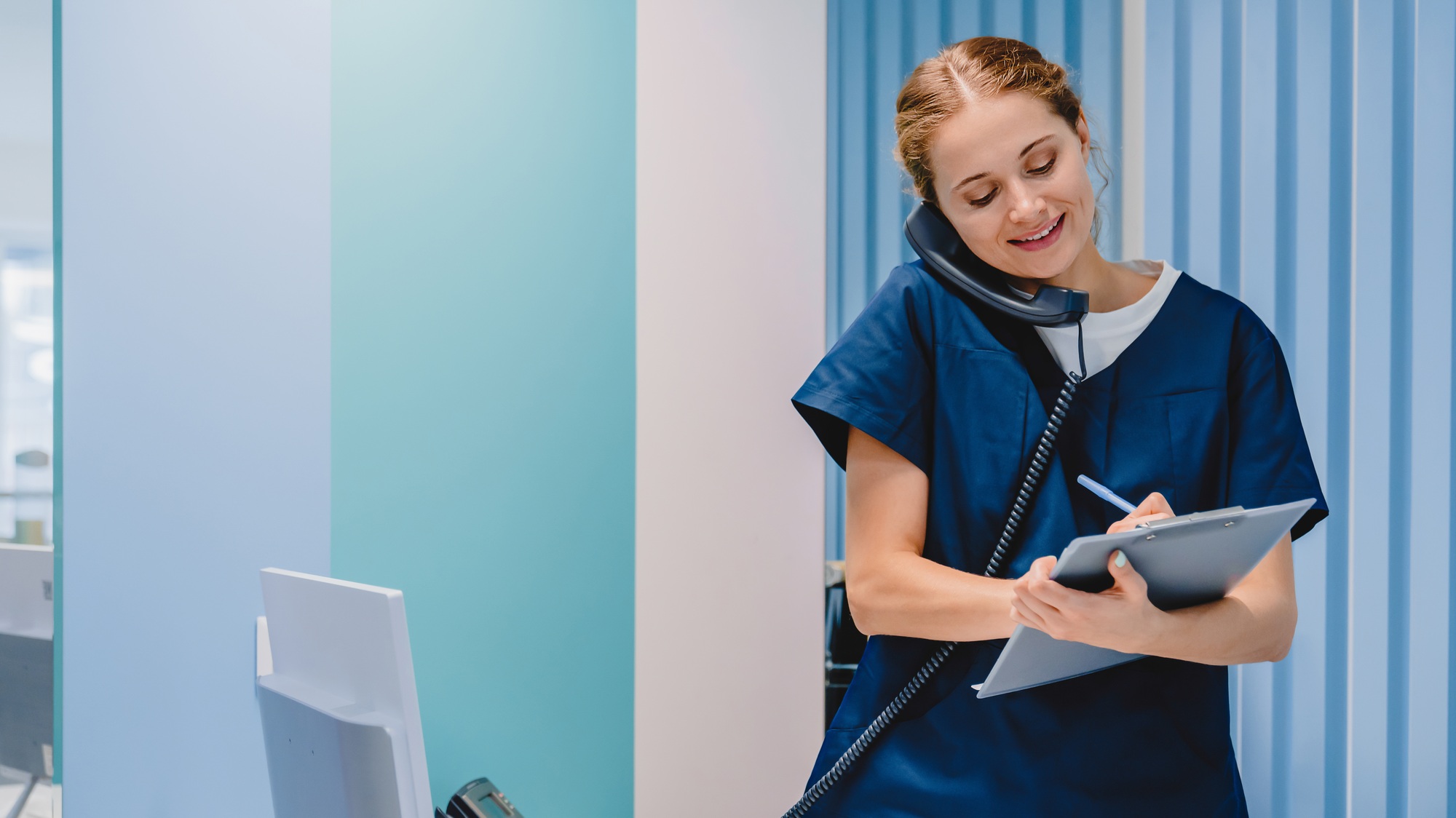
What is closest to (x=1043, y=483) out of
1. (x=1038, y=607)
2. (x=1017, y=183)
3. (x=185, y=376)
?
(x=1038, y=607)

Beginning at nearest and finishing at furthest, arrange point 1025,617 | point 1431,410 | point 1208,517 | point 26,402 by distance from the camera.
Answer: point 1208,517
point 1025,617
point 26,402
point 1431,410

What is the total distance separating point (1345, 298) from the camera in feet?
6.80

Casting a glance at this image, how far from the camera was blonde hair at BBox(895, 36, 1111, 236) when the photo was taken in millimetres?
1076

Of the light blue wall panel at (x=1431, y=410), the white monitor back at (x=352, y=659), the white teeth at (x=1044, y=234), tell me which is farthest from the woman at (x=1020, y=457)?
the light blue wall panel at (x=1431, y=410)

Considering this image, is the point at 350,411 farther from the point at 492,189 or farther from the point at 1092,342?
the point at 1092,342

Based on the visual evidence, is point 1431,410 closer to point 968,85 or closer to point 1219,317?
point 1219,317

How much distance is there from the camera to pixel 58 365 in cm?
129

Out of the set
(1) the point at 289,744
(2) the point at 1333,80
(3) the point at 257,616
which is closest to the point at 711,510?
(3) the point at 257,616

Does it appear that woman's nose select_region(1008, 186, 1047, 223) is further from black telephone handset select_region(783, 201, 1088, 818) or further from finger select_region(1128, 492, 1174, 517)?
finger select_region(1128, 492, 1174, 517)

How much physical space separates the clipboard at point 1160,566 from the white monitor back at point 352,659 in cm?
55

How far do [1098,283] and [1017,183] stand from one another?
0.20 meters

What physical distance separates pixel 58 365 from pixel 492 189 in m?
0.73

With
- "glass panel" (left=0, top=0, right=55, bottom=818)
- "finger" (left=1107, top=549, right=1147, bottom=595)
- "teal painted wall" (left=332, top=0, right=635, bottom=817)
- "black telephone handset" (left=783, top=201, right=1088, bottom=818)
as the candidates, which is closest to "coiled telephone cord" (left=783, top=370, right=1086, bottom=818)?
"black telephone handset" (left=783, top=201, right=1088, bottom=818)

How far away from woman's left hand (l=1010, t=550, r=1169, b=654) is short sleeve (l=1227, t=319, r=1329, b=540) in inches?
12.5
